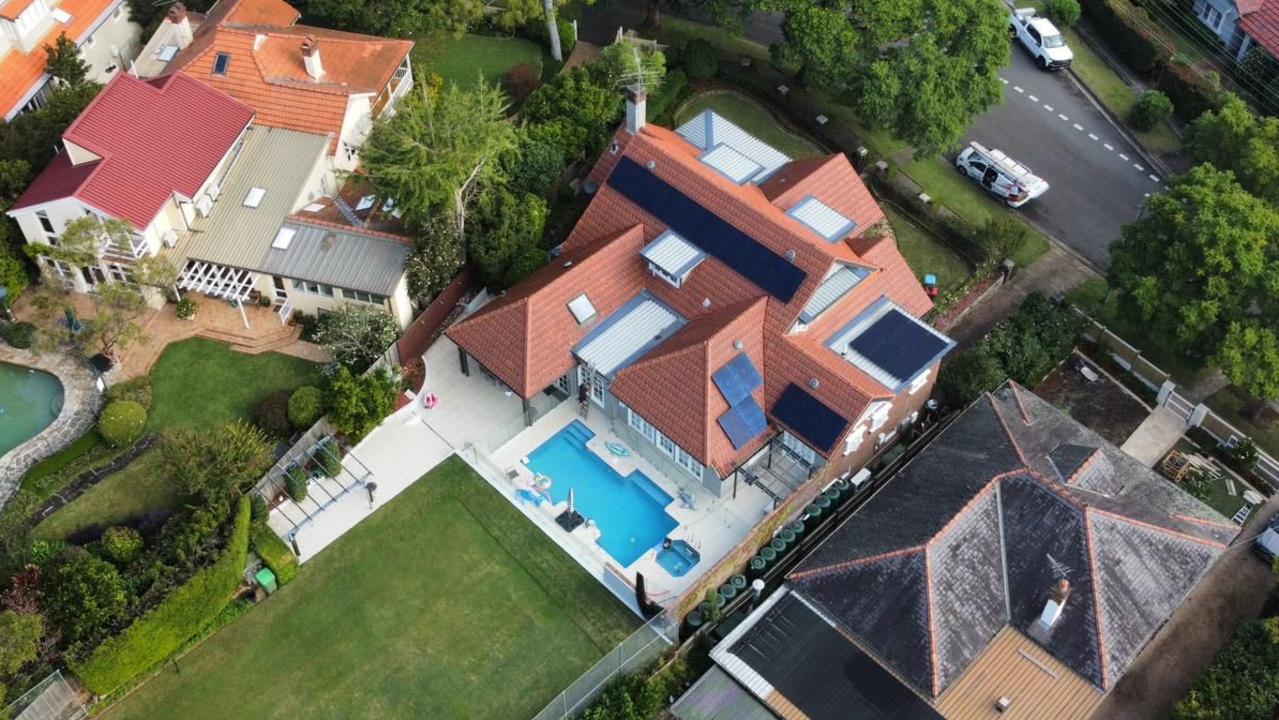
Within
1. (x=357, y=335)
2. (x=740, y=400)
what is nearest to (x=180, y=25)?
(x=357, y=335)

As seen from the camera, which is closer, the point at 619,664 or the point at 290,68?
the point at 619,664

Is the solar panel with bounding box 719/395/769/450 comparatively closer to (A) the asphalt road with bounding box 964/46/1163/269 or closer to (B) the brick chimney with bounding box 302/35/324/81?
(A) the asphalt road with bounding box 964/46/1163/269

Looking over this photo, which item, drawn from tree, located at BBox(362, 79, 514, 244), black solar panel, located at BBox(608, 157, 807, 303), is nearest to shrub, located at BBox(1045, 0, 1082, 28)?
black solar panel, located at BBox(608, 157, 807, 303)

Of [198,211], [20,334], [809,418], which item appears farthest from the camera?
[198,211]

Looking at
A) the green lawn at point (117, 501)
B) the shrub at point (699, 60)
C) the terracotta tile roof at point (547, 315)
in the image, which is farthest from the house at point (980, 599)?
the shrub at point (699, 60)

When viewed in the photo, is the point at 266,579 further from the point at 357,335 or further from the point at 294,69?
the point at 294,69
